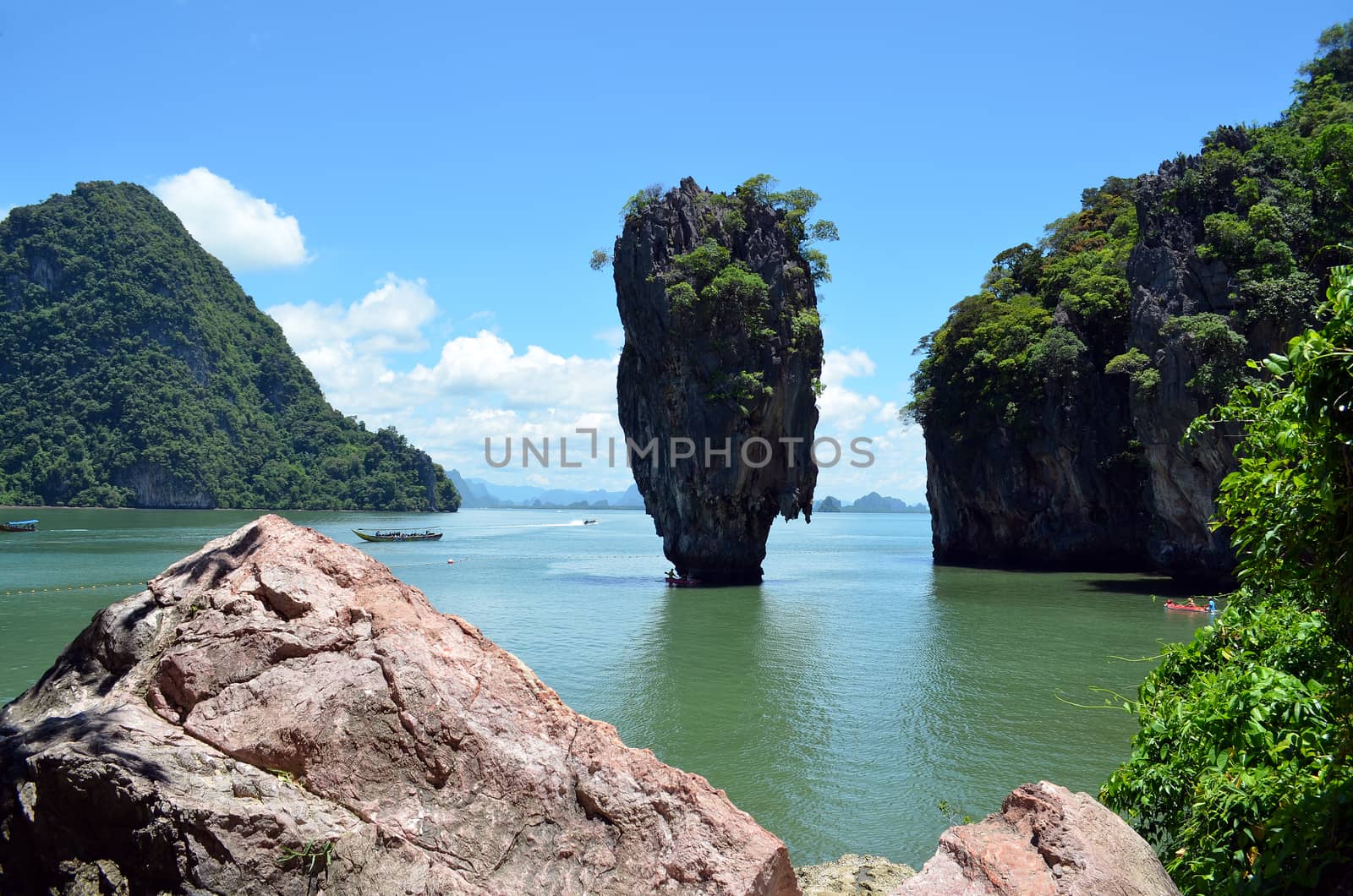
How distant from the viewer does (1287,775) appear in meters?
4.18

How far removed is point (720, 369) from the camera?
32969 millimetres

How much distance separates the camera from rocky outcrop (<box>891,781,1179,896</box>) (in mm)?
3215

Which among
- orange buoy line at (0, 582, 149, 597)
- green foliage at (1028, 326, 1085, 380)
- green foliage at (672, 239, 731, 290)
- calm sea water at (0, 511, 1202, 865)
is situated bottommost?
orange buoy line at (0, 582, 149, 597)

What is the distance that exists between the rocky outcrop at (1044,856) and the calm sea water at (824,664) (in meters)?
5.64

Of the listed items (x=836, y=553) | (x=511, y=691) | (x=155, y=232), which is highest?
(x=155, y=232)

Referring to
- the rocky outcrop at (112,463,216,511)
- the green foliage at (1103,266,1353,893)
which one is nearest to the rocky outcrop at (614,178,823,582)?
the green foliage at (1103,266,1353,893)

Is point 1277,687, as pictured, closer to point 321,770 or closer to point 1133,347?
point 321,770

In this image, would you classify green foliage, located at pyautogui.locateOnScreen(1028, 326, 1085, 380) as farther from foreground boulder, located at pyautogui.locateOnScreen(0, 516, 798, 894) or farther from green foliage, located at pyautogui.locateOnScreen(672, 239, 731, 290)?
foreground boulder, located at pyautogui.locateOnScreen(0, 516, 798, 894)

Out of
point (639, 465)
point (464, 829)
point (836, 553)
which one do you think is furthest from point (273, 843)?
Result: point (836, 553)

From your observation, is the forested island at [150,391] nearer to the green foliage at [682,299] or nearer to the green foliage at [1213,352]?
the green foliage at [682,299]

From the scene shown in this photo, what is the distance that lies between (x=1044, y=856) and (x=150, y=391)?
126 meters

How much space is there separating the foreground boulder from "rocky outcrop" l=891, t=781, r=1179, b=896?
2.77 ft

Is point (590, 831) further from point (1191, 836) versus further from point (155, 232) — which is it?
point (155, 232)

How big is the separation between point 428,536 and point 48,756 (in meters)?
59.5
